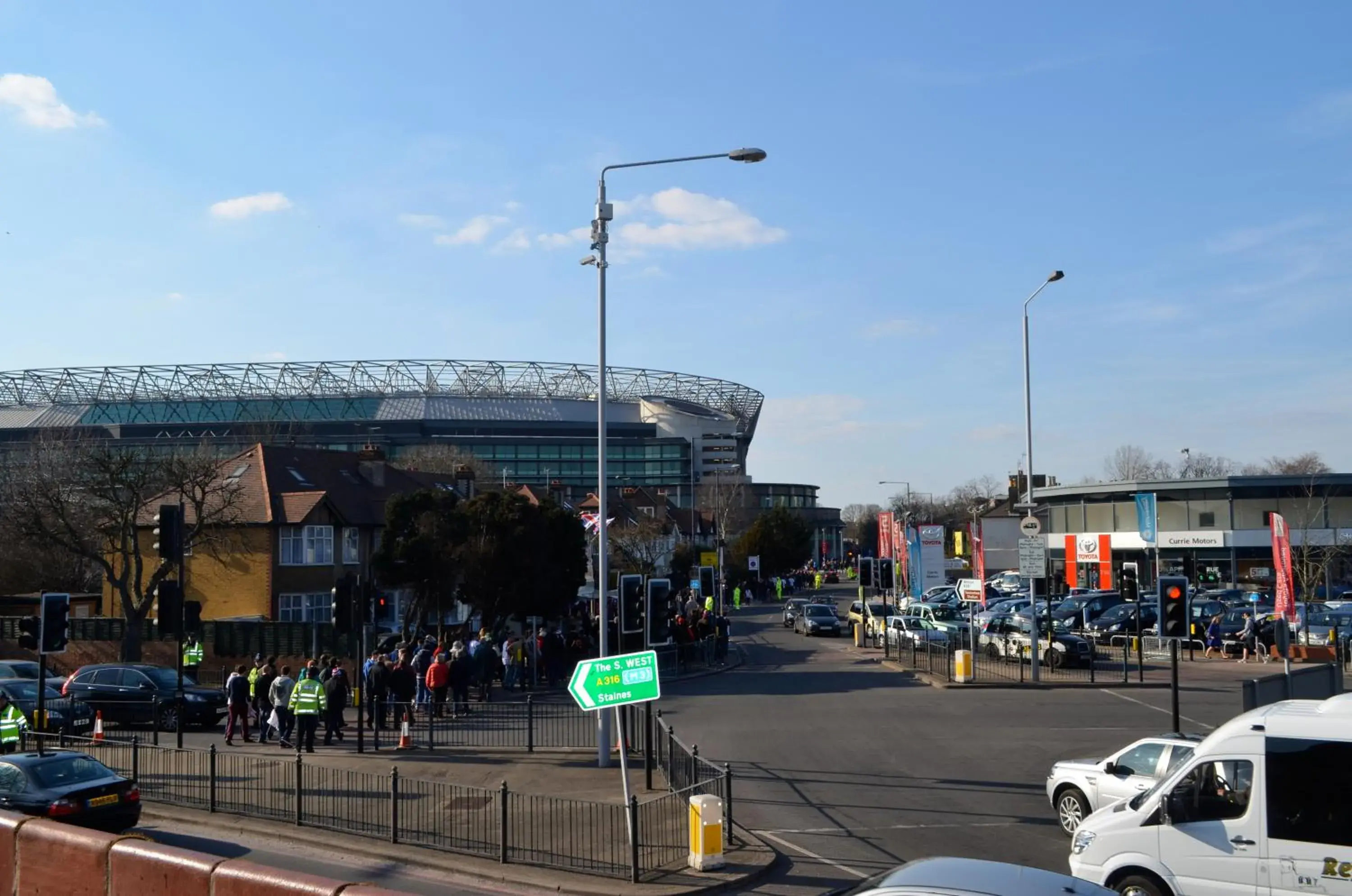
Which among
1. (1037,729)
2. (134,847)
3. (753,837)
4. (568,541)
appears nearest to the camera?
(134,847)

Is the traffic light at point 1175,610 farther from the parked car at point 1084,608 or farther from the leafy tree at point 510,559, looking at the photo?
the parked car at point 1084,608

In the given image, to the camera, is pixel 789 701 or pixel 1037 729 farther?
pixel 789 701

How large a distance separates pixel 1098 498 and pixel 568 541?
48383mm

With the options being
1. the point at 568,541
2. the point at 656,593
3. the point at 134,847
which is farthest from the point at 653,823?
the point at 568,541

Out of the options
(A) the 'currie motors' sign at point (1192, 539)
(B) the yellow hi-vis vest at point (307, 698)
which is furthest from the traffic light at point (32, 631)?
(A) the 'currie motors' sign at point (1192, 539)

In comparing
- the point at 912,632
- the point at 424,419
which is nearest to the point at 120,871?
the point at 912,632

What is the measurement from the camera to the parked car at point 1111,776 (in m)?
14.1

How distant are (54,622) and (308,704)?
5.51m

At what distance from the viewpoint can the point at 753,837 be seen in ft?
47.6

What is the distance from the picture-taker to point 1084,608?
48.4m

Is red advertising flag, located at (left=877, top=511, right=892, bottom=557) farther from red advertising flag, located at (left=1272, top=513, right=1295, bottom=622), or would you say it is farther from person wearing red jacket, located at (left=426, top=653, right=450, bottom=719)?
person wearing red jacket, located at (left=426, top=653, right=450, bottom=719)

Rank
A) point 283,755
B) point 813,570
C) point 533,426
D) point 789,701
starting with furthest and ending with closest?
point 533,426
point 813,570
point 789,701
point 283,755

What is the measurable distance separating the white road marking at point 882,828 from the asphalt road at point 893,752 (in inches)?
1.3

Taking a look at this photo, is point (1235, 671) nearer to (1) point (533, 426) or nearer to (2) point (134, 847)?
(2) point (134, 847)
